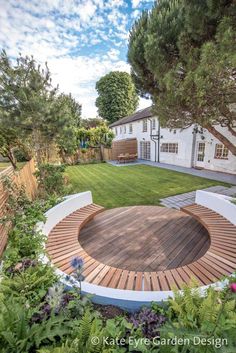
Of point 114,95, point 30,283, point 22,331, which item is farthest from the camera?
point 114,95

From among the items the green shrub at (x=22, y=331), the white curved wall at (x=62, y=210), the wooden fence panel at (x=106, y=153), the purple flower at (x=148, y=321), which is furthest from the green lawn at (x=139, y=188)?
the wooden fence panel at (x=106, y=153)

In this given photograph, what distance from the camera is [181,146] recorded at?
46.1 ft

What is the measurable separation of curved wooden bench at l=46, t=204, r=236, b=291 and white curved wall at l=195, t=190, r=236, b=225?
22 cm

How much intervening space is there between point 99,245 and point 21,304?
2.33 m

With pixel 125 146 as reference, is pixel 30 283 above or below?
below

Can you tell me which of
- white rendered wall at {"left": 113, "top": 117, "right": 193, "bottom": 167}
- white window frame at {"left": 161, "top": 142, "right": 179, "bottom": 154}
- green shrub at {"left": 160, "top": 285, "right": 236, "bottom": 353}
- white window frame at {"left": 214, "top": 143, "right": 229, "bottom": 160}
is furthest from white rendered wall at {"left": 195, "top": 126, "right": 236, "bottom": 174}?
green shrub at {"left": 160, "top": 285, "right": 236, "bottom": 353}

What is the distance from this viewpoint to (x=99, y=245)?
13.5ft

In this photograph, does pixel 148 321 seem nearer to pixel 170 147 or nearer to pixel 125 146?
pixel 170 147

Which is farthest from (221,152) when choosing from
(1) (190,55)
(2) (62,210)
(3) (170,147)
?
(2) (62,210)

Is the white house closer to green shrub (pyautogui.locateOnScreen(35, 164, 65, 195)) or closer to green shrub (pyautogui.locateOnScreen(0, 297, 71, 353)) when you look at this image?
green shrub (pyautogui.locateOnScreen(35, 164, 65, 195))

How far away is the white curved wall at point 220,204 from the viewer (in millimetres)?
4078

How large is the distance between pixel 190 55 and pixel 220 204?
380 centimetres

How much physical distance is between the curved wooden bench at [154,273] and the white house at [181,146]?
529 centimetres

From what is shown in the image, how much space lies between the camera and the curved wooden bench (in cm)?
253
